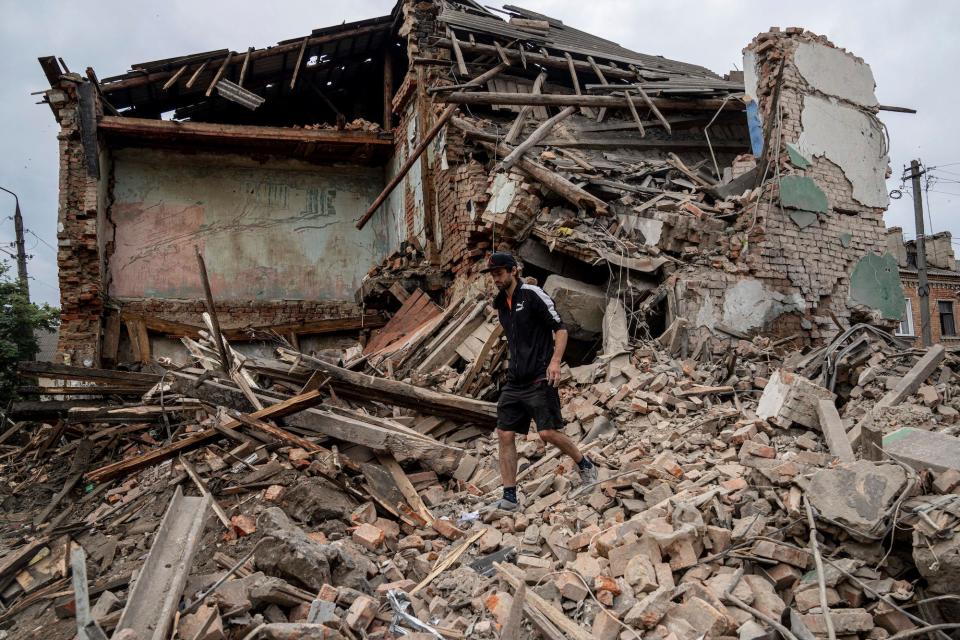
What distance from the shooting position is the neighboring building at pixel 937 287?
23688 millimetres

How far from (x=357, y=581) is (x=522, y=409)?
161cm

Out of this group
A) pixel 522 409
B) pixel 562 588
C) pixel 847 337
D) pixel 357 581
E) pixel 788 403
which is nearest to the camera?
pixel 562 588

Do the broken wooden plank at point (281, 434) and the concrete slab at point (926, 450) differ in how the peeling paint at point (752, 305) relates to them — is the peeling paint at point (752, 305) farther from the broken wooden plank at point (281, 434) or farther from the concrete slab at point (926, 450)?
the broken wooden plank at point (281, 434)

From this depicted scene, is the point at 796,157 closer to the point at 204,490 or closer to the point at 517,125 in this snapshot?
the point at 517,125

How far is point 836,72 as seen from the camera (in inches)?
328

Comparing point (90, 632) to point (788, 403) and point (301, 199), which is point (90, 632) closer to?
point (788, 403)

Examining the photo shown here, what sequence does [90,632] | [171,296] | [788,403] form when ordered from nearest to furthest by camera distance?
[90,632] → [788,403] → [171,296]

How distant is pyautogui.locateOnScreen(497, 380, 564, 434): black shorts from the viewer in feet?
14.8

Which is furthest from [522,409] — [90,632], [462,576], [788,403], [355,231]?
[355,231]

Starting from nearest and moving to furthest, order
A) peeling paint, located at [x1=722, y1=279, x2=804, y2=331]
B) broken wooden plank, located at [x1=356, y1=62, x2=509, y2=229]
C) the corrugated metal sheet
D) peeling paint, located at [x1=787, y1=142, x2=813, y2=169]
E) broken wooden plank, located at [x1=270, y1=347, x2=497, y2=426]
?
1. broken wooden plank, located at [x1=270, y1=347, x2=497, y2=426]
2. peeling paint, located at [x1=722, y1=279, x2=804, y2=331]
3. peeling paint, located at [x1=787, y1=142, x2=813, y2=169]
4. broken wooden plank, located at [x1=356, y1=62, x2=509, y2=229]
5. the corrugated metal sheet

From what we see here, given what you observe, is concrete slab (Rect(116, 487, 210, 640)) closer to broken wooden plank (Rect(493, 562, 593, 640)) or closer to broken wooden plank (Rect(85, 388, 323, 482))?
broken wooden plank (Rect(85, 388, 323, 482))

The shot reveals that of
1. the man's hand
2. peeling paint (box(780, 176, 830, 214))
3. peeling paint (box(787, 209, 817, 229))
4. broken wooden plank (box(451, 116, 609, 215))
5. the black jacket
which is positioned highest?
broken wooden plank (box(451, 116, 609, 215))

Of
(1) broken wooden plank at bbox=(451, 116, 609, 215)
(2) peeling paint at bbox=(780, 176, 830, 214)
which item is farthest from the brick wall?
(2) peeling paint at bbox=(780, 176, 830, 214)

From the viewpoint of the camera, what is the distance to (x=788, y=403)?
16.2 feet
